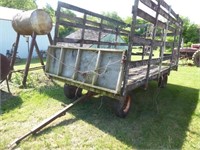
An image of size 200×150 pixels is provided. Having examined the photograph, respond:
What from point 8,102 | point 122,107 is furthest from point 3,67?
point 122,107

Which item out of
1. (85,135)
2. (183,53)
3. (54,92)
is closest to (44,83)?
(54,92)

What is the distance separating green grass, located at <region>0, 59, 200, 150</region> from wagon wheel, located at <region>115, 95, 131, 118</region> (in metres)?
0.13

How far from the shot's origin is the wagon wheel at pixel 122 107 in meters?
5.31

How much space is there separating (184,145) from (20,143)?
10.3ft

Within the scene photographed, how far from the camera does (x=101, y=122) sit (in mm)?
5305

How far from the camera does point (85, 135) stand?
4734 millimetres

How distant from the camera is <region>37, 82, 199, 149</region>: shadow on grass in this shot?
184 inches

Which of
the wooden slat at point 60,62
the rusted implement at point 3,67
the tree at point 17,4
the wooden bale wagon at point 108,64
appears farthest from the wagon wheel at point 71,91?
the tree at point 17,4

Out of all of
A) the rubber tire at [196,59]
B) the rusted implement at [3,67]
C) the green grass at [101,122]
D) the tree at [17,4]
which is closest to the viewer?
the green grass at [101,122]

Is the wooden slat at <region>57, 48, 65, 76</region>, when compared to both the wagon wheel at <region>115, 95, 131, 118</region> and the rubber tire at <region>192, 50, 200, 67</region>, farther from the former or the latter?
the rubber tire at <region>192, 50, 200, 67</region>

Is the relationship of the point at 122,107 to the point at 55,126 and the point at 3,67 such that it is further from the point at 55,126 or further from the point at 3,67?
the point at 3,67

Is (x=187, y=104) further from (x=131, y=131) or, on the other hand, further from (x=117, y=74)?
(x=117, y=74)

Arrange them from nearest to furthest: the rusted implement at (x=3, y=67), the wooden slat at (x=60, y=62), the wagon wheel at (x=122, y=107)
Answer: the wagon wheel at (x=122, y=107) < the wooden slat at (x=60, y=62) < the rusted implement at (x=3, y=67)

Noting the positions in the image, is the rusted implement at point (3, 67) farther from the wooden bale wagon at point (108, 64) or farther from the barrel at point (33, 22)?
the wooden bale wagon at point (108, 64)
